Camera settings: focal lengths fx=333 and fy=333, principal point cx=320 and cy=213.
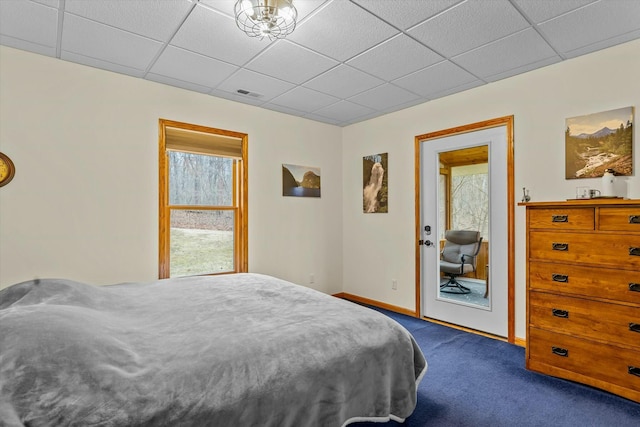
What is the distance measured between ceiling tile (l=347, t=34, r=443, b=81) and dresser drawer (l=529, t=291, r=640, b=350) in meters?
2.12

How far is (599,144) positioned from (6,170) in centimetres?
479

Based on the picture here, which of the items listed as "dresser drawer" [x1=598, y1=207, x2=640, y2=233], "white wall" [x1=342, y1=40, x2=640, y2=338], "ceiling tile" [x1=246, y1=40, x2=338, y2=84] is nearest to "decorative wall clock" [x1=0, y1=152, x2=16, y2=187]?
"ceiling tile" [x1=246, y1=40, x2=338, y2=84]

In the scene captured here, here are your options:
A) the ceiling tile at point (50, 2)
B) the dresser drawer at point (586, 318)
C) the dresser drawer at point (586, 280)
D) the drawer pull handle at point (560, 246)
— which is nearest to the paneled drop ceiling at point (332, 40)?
the ceiling tile at point (50, 2)

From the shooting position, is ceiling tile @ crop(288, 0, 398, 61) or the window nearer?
ceiling tile @ crop(288, 0, 398, 61)

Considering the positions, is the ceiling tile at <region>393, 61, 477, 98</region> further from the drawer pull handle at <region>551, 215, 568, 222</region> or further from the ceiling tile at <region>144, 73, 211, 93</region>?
the ceiling tile at <region>144, 73, 211, 93</region>

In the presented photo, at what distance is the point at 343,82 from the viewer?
336 centimetres

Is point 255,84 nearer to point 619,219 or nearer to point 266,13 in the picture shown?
point 266,13

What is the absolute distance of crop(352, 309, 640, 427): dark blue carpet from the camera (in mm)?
2025

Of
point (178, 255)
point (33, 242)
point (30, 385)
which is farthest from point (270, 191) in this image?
point (30, 385)

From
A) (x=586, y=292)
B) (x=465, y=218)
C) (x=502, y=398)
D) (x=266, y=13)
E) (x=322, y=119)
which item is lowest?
(x=502, y=398)

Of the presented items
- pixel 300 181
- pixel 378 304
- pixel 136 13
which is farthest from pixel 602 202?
pixel 136 13

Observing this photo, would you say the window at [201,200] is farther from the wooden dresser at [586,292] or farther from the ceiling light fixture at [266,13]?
the wooden dresser at [586,292]

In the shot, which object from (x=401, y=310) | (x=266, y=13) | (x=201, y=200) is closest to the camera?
(x=266, y=13)

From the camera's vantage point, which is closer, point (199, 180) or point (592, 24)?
point (592, 24)
